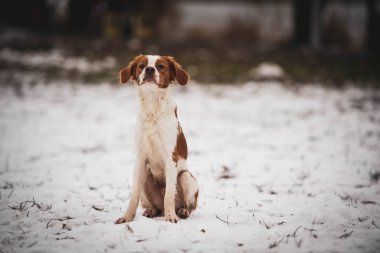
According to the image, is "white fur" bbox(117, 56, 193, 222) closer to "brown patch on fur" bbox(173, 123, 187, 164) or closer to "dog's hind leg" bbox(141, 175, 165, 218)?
"brown patch on fur" bbox(173, 123, 187, 164)

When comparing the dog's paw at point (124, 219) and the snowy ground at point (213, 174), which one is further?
the dog's paw at point (124, 219)

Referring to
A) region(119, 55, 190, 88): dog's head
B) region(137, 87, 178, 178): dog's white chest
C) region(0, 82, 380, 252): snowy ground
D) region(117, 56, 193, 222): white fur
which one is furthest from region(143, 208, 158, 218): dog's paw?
region(119, 55, 190, 88): dog's head

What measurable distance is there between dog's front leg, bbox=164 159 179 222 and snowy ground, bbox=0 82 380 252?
3.5 inches

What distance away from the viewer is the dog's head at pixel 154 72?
2.92 metres

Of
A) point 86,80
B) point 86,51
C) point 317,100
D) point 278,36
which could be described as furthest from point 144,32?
point 317,100

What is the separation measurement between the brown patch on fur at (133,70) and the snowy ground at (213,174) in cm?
125

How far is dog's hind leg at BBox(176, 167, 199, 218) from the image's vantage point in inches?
124

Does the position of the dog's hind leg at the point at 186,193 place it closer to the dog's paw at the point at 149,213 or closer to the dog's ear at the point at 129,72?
the dog's paw at the point at 149,213

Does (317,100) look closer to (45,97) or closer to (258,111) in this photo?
(258,111)

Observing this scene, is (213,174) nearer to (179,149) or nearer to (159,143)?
(179,149)

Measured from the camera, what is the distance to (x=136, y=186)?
10.1 feet

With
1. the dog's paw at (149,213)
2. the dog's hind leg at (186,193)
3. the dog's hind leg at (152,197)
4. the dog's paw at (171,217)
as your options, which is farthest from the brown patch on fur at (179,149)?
the dog's paw at (149,213)

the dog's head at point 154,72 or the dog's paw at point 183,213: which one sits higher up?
the dog's head at point 154,72

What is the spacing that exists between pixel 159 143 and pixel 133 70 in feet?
2.28
